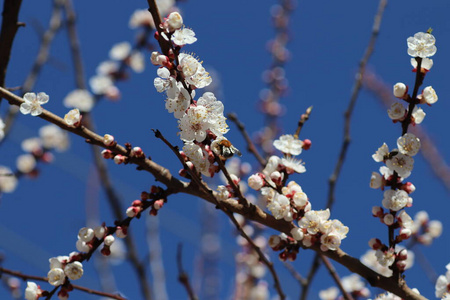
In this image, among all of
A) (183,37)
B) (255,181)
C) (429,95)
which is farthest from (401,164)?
(183,37)

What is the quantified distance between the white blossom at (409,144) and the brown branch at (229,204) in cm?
39

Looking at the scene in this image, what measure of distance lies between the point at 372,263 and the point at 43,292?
2.76m

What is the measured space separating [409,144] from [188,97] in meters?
0.72

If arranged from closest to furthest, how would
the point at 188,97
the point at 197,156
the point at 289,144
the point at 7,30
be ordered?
the point at 188,97, the point at 197,156, the point at 289,144, the point at 7,30

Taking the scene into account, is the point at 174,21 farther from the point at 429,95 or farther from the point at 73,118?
the point at 429,95

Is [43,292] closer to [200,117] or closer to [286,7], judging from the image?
[200,117]

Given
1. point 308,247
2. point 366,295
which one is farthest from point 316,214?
point 366,295

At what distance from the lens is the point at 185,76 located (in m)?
1.46

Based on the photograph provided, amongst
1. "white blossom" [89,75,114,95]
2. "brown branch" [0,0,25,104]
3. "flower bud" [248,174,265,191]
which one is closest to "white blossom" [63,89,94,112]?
"white blossom" [89,75,114,95]

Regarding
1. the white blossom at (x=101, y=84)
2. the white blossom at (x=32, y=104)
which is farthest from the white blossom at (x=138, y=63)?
the white blossom at (x=32, y=104)

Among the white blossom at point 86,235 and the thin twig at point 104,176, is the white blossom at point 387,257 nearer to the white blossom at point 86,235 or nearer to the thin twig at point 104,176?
A: the white blossom at point 86,235

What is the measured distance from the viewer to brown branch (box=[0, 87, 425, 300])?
5.17ft

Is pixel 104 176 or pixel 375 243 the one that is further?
pixel 104 176

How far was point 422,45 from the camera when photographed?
1582 mm
